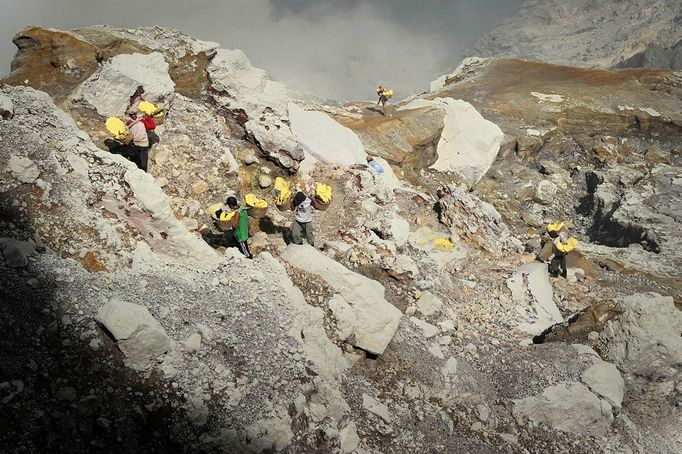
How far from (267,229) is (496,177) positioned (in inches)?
610

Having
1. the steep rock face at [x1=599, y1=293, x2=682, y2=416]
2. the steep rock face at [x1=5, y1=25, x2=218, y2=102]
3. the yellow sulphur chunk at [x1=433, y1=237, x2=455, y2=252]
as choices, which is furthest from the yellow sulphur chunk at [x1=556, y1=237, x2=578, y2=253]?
the steep rock face at [x1=5, y1=25, x2=218, y2=102]

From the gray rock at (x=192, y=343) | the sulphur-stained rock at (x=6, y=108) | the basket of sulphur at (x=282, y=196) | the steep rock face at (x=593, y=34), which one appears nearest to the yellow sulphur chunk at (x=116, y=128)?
the sulphur-stained rock at (x=6, y=108)

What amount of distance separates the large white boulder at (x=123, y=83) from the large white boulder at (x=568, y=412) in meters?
12.3

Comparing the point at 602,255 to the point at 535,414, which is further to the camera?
the point at 602,255

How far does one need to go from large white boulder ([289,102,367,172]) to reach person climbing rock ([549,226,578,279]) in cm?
673

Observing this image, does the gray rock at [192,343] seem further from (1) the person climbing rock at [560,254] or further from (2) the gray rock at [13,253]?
(1) the person climbing rock at [560,254]

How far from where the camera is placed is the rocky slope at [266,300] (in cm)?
636

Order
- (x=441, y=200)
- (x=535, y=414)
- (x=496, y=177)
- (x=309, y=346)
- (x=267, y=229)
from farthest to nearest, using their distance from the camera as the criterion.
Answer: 1. (x=496, y=177)
2. (x=441, y=200)
3. (x=267, y=229)
4. (x=535, y=414)
5. (x=309, y=346)

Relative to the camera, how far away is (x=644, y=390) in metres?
9.56

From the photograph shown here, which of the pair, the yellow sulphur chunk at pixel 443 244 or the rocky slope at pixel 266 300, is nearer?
the rocky slope at pixel 266 300

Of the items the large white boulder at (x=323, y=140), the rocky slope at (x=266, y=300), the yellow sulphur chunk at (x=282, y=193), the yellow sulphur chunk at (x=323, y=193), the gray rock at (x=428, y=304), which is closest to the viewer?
the rocky slope at (x=266, y=300)

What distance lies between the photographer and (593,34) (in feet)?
310

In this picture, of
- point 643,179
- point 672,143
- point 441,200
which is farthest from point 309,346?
point 672,143

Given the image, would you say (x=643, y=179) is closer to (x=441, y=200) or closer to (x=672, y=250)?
(x=672, y=250)
